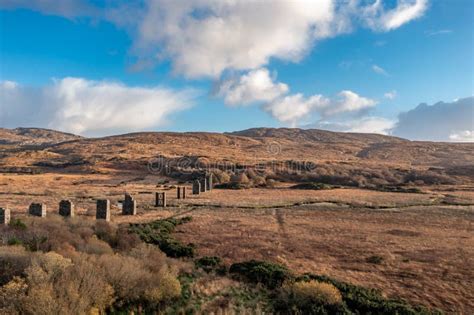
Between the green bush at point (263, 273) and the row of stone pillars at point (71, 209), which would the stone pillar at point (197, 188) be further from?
the green bush at point (263, 273)

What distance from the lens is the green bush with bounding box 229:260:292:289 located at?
11586mm

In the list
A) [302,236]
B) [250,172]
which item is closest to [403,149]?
[250,172]

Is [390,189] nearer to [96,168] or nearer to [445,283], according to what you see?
[445,283]

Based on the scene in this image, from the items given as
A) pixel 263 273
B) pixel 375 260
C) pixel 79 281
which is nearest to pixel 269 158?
pixel 375 260

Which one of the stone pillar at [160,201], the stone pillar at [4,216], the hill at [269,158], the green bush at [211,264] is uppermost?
the hill at [269,158]

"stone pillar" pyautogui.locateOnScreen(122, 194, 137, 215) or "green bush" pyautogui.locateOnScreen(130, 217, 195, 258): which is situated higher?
"stone pillar" pyautogui.locateOnScreen(122, 194, 137, 215)

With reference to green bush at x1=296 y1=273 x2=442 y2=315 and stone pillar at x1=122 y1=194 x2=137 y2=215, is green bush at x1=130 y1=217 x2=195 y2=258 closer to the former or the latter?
stone pillar at x1=122 y1=194 x2=137 y2=215

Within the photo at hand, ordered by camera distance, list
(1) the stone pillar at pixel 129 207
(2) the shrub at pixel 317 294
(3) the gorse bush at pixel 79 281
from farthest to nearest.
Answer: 1. (1) the stone pillar at pixel 129 207
2. (2) the shrub at pixel 317 294
3. (3) the gorse bush at pixel 79 281

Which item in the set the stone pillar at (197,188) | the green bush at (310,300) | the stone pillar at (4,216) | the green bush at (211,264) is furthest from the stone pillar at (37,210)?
the stone pillar at (197,188)

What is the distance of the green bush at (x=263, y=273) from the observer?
38.0 feet

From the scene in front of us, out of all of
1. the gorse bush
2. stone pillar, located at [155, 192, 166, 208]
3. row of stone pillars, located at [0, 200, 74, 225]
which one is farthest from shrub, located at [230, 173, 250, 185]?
the gorse bush

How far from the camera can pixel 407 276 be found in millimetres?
12891

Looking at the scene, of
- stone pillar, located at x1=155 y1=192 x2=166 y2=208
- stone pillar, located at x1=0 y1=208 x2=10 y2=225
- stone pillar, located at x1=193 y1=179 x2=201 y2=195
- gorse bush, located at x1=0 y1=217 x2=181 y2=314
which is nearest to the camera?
gorse bush, located at x1=0 y1=217 x2=181 y2=314

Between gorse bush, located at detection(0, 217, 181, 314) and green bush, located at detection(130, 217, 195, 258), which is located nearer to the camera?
gorse bush, located at detection(0, 217, 181, 314)
